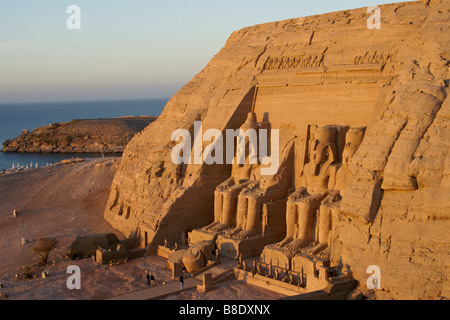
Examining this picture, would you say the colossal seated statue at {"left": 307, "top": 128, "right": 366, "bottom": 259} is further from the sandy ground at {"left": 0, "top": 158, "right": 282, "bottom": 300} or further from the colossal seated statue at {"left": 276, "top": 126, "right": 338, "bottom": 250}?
the sandy ground at {"left": 0, "top": 158, "right": 282, "bottom": 300}

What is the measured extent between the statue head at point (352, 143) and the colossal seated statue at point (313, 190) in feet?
2.40

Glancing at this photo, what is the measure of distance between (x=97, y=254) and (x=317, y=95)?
847 centimetres

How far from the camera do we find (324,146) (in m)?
15.1

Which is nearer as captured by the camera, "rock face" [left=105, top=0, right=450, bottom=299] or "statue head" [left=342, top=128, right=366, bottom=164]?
"rock face" [left=105, top=0, right=450, bottom=299]

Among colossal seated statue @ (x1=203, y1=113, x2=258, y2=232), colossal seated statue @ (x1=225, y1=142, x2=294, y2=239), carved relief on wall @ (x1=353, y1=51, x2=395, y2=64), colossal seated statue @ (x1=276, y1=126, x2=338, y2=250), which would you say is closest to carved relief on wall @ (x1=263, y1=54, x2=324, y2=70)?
carved relief on wall @ (x1=353, y1=51, x2=395, y2=64)

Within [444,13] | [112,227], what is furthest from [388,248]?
[112,227]

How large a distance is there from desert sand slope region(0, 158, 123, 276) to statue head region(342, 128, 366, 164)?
9560 mm

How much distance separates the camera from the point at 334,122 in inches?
629

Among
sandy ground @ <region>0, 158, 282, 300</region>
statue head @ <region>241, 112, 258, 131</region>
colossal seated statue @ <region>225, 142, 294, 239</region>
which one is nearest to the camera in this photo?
sandy ground @ <region>0, 158, 282, 300</region>

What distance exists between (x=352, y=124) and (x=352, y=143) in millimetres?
1450

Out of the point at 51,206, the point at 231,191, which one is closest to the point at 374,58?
the point at 231,191

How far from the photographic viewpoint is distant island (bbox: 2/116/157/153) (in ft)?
181

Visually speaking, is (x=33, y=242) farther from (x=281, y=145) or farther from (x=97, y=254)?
(x=281, y=145)

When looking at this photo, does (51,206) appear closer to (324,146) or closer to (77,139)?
(324,146)
